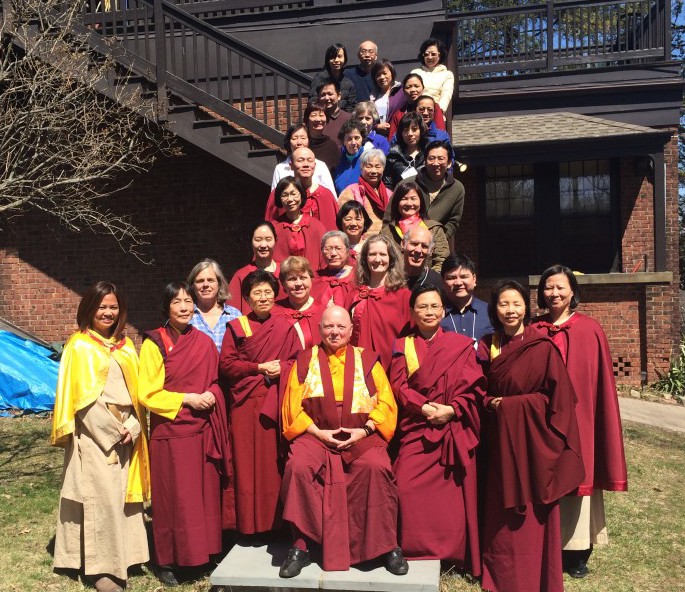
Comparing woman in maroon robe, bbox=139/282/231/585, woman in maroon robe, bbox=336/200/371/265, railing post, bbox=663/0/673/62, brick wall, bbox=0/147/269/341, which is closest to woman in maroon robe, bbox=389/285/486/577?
woman in maroon robe, bbox=139/282/231/585

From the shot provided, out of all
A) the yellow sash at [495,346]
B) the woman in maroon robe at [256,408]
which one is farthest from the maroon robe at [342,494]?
the yellow sash at [495,346]

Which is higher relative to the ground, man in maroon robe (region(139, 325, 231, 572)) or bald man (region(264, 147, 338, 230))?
bald man (region(264, 147, 338, 230))

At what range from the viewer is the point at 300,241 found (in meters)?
6.39

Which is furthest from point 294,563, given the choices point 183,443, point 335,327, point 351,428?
point 335,327

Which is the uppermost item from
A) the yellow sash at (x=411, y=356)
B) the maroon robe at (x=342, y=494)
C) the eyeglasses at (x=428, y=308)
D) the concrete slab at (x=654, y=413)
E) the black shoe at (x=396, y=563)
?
the eyeglasses at (x=428, y=308)

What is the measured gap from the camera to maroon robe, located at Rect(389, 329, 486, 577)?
15.4 ft

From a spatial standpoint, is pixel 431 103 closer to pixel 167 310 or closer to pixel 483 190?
pixel 167 310

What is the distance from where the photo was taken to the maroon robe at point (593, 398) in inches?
193

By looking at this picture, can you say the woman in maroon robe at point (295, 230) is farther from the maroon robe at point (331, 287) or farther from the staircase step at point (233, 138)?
the staircase step at point (233, 138)

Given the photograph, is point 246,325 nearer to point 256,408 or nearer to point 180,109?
point 256,408

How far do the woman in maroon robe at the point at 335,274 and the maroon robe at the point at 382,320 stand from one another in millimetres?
287

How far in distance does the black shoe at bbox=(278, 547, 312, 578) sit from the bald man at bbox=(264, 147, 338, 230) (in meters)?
3.00

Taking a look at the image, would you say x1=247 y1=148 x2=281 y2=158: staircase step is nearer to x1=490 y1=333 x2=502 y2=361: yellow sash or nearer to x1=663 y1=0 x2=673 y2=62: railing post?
x1=490 y1=333 x2=502 y2=361: yellow sash

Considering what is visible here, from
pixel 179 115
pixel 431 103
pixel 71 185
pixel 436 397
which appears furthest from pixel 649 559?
pixel 71 185
